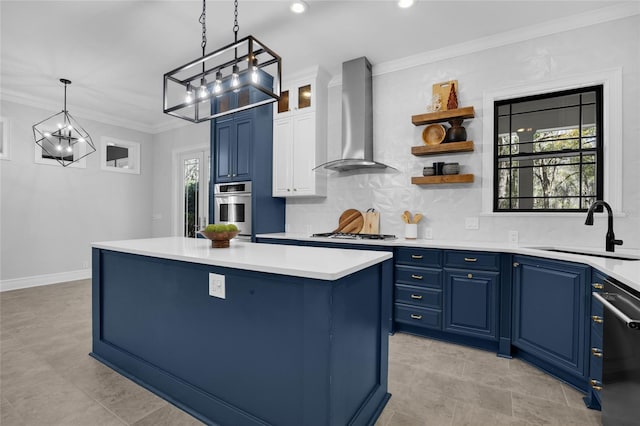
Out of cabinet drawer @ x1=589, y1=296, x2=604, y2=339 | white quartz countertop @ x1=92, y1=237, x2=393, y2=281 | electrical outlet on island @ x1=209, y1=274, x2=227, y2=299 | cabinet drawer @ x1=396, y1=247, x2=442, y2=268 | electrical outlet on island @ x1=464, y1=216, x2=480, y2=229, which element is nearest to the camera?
white quartz countertop @ x1=92, y1=237, x2=393, y2=281

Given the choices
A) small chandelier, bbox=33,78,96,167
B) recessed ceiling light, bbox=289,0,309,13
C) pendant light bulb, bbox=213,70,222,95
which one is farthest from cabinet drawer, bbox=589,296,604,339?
small chandelier, bbox=33,78,96,167

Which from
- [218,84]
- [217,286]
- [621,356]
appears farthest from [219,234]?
[621,356]

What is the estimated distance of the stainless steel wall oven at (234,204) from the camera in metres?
4.12

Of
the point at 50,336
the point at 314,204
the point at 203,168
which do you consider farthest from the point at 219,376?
the point at 203,168

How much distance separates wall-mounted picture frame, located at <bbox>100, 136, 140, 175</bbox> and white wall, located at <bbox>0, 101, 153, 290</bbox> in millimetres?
85

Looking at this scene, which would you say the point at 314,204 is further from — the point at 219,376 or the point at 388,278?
the point at 219,376

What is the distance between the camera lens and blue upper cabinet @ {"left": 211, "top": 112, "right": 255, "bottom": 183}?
4.13 metres

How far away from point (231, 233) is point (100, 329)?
1477mm

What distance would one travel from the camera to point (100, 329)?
8.43 feet

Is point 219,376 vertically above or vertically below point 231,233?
below

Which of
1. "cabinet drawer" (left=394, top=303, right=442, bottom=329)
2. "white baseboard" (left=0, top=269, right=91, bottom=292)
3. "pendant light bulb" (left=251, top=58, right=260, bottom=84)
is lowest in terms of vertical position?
"white baseboard" (left=0, top=269, right=91, bottom=292)

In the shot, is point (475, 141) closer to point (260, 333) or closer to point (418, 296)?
point (418, 296)

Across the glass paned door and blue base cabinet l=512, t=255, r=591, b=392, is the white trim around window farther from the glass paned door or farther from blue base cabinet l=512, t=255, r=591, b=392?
the glass paned door

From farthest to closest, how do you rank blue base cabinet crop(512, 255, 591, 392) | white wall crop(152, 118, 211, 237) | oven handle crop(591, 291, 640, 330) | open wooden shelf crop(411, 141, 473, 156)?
1. white wall crop(152, 118, 211, 237)
2. open wooden shelf crop(411, 141, 473, 156)
3. blue base cabinet crop(512, 255, 591, 392)
4. oven handle crop(591, 291, 640, 330)
